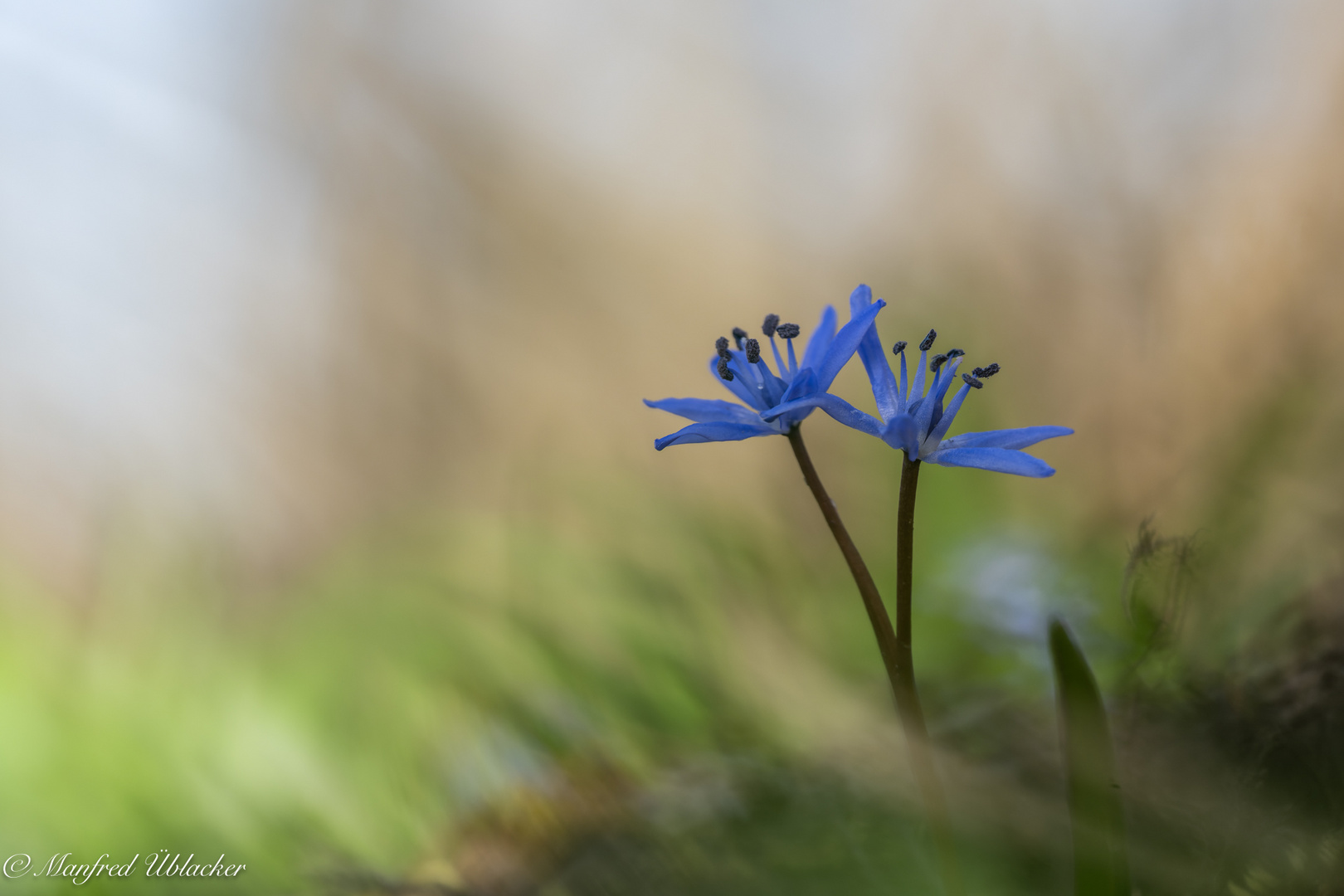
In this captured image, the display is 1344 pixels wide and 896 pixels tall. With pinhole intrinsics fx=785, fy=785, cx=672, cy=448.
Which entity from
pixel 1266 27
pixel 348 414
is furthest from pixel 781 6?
pixel 348 414

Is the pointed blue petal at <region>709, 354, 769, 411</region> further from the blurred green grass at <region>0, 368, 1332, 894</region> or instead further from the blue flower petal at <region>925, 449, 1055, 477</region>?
the blurred green grass at <region>0, 368, 1332, 894</region>

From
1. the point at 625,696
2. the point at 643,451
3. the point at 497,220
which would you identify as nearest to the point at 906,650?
the point at 625,696

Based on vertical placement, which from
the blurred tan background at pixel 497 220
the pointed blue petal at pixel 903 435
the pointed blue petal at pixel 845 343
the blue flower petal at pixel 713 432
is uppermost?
the blurred tan background at pixel 497 220

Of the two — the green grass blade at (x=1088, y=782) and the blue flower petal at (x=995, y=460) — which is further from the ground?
the blue flower petal at (x=995, y=460)

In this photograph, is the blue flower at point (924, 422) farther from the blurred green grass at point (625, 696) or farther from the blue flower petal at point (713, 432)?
the blurred green grass at point (625, 696)

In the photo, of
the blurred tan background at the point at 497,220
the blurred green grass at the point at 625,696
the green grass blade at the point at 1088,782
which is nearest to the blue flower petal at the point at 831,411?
the green grass blade at the point at 1088,782

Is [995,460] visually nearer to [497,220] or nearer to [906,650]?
[906,650]

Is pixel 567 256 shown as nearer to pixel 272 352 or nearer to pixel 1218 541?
pixel 272 352
